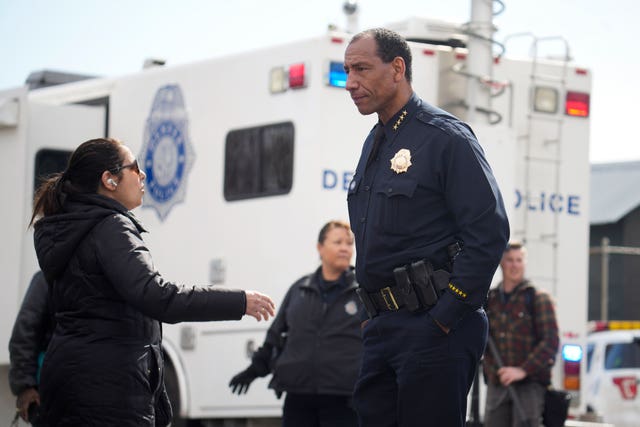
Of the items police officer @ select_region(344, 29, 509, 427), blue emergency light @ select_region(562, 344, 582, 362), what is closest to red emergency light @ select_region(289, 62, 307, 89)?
blue emergency light @ select_region(562, 344, 582, 362)

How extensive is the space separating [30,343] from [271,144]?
3.27 meters

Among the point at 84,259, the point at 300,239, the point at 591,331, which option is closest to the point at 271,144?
the point at 300,239

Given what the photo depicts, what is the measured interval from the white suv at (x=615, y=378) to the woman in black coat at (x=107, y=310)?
12.6 metres

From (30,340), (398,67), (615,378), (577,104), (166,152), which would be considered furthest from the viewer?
(615,378)

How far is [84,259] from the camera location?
5086mm

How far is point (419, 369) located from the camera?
490 centimetres

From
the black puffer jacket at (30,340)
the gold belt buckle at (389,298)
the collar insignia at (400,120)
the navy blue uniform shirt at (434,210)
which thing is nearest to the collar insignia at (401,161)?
the navy blue uniform shirt at (434,210)

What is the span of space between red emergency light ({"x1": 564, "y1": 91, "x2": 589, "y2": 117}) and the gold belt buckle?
19.9ft

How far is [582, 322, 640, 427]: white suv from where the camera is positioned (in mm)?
17547

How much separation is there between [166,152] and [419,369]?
640 centimetres

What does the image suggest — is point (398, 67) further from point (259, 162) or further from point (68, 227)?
point (259, 162)

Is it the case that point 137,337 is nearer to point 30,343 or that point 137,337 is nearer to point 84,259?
point 84,259

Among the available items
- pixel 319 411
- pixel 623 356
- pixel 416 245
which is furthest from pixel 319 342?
pixel 623 356

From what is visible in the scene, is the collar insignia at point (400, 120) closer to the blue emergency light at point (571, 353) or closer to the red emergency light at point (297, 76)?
the red emergency light at point (297, 76)
